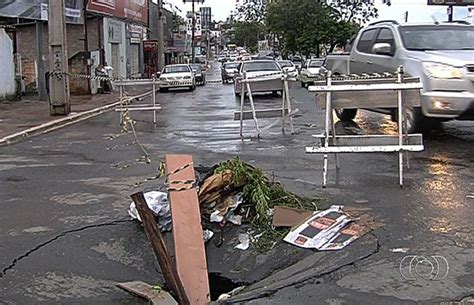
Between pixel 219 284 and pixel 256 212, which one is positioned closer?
pixel 219 284

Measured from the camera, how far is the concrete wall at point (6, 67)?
24641 millimetres

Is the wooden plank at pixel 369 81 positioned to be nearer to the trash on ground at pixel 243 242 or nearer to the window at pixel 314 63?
the trash on ground at pixel 243 242

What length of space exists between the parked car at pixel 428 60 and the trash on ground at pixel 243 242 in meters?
5.66

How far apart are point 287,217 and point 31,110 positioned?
16.8 meters

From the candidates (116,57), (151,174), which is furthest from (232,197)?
(116,57)

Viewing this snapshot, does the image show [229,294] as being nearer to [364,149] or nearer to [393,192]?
[393,192]

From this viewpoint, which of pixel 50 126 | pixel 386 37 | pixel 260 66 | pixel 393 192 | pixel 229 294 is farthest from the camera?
pixel 260 66

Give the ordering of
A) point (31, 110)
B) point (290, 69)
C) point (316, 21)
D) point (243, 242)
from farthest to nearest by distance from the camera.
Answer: point (316, 21)
point (290, 69)
point (31, 110)
point (243, 242)

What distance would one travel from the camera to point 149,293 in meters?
5.01

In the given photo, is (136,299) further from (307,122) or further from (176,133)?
(307,122)

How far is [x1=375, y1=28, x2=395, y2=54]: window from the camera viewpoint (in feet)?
41.8

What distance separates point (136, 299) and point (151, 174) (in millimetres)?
4427

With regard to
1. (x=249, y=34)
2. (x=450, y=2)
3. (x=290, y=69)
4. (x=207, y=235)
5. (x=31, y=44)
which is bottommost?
(x=207, y=235)

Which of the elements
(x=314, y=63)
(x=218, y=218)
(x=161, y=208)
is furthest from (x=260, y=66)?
(x=218, y=218)
